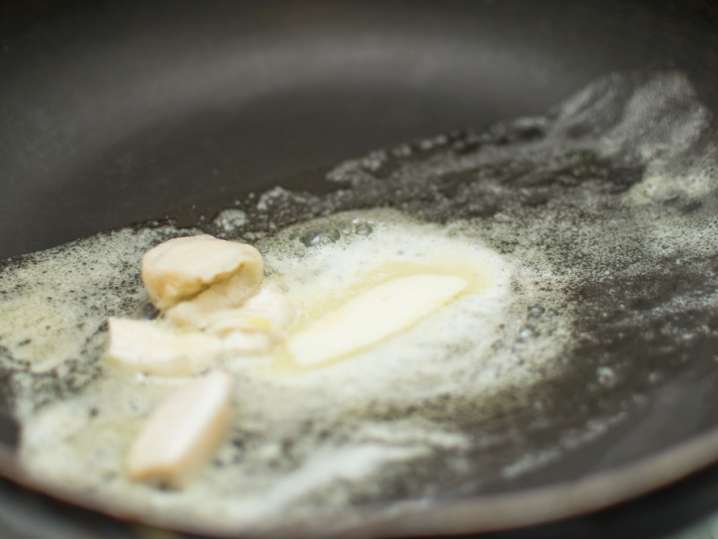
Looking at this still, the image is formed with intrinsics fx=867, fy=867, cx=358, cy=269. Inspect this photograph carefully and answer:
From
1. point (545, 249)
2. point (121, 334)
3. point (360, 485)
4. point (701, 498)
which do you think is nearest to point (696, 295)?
point (545, 249)

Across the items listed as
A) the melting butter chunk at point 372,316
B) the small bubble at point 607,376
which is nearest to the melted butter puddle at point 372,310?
the melting butter chunk at point 372,316

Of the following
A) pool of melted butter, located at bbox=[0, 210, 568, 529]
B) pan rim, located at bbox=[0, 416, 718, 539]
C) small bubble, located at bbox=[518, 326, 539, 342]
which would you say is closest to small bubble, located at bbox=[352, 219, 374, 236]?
pool of melted butter, located at bbox=[0, 210, 568, 529]

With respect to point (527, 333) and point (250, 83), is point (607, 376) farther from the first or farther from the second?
point (250, 83)

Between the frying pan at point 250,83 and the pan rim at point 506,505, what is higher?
the frying pan at point 250,83

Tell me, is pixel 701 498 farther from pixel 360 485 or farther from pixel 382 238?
pixel 382 238

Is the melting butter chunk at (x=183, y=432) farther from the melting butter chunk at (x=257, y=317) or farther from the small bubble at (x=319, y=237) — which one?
the small bubble at (x=319, y=237)

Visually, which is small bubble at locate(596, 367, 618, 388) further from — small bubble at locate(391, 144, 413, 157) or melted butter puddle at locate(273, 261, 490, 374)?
small bubble at locate(391, 144, 413, 157)
